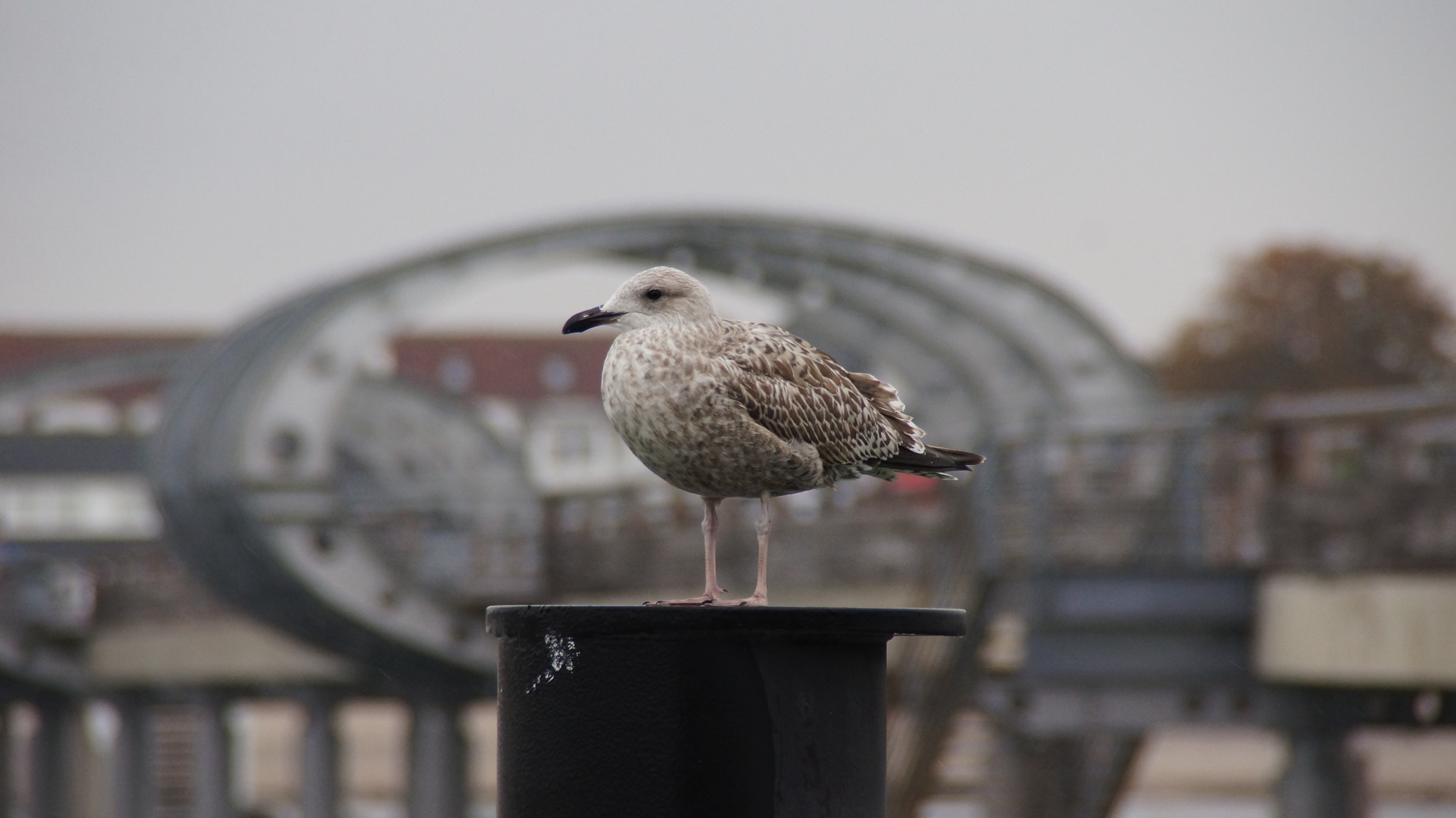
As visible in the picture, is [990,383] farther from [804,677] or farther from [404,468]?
[804,677]

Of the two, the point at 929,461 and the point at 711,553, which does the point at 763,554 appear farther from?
the point at 929,461

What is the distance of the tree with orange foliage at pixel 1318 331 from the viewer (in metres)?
56.7

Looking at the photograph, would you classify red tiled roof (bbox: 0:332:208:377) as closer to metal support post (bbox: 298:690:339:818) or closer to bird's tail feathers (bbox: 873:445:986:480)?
metal support post (bbox: 298:690:339:818)

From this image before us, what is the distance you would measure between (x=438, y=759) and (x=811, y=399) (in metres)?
22.9

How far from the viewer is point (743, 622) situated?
3.52 m

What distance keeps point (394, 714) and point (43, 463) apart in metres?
34.8

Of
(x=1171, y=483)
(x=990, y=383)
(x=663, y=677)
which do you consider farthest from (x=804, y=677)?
(x=990, y=383)

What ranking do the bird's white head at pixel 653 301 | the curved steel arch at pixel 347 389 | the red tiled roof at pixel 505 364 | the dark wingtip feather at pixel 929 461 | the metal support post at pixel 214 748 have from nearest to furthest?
1. the bird's white head at pixel 653 301
2. the dark wingtip feather at pixel 929 461
3. the curved steel arch at pixel 347 389
4. the metal support post at pixel 214 748
5. the red tiled roof at pixel 505 364

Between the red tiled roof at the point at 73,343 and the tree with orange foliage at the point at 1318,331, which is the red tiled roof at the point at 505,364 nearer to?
the red tiled roof at the point at 73,343

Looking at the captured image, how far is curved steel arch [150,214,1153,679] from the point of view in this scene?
21.0 metres

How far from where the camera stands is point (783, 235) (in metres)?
19.5

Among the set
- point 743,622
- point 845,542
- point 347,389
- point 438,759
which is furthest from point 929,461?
point 438,759

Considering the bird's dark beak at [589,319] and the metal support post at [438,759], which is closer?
the bird's dark beak at [589,319]

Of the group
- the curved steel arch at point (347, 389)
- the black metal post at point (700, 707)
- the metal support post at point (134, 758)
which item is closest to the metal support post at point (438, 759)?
the curved steel arch at point (347, 389)
